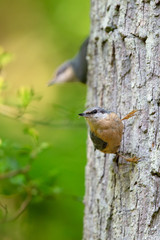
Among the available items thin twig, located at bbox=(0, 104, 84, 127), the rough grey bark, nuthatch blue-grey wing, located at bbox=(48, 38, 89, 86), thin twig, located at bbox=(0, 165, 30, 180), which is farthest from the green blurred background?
the rough grey bark

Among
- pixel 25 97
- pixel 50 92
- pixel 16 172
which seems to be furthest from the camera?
pixel 50 92

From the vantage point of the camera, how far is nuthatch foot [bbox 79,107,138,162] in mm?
1471

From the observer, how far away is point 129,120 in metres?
1.58

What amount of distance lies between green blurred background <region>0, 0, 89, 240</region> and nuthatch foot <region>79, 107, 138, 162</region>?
904mm

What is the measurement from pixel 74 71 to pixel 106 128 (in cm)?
207

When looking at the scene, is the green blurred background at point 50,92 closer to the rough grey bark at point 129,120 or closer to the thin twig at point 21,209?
the thin twig at point 21,209

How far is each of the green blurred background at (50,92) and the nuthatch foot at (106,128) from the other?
2.97 feet

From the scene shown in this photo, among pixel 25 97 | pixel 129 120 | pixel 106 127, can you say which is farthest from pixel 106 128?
pixel 25 97

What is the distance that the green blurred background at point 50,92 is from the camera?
10.3 feet

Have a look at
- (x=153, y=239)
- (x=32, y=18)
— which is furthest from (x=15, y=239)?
(x=32, y=18)

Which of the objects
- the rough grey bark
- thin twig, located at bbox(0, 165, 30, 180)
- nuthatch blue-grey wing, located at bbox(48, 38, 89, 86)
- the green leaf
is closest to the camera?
the rough grey bark

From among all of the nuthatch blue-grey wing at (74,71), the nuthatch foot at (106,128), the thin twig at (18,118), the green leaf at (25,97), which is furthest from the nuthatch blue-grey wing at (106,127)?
the nuthatch blue-grey wing at (74,71)

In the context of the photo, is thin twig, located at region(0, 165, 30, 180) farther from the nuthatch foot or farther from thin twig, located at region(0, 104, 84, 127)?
the nuthatch foot

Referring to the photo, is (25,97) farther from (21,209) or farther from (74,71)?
(74,71)
